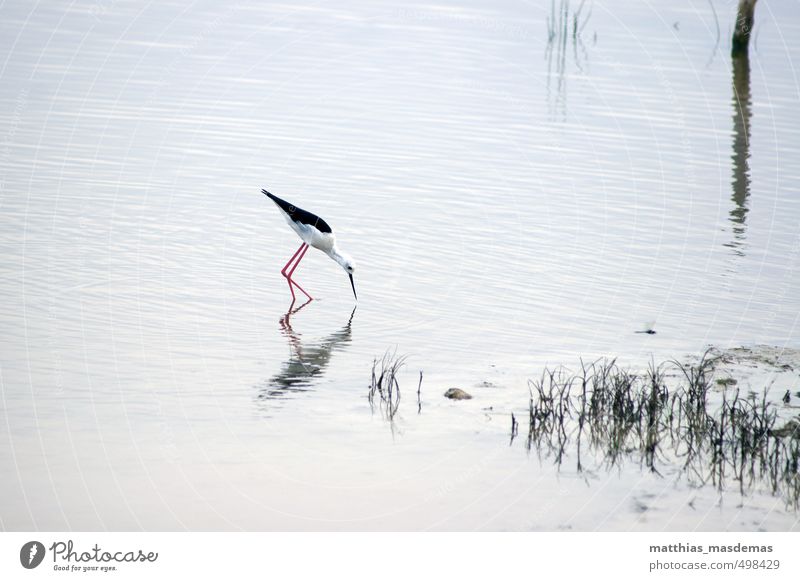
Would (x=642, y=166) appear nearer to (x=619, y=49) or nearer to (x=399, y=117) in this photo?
(x=399, y=117)

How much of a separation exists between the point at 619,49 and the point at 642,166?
9767mm

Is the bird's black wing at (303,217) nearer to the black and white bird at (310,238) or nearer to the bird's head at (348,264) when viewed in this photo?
the black and white bird at (310,238)

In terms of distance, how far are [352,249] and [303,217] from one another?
1020 millimetres

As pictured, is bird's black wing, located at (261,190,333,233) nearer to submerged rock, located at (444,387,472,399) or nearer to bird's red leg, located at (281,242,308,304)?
bird's red leg, located at (281,242,308,304)

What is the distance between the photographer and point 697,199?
56.1 ft

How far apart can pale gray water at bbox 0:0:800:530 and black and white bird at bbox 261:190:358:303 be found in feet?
0.88

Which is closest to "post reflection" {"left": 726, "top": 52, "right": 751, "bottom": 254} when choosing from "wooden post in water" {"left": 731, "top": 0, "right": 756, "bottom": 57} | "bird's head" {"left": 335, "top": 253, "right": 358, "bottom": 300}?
"wooden post in water" {"left": 731, "top": 0, "right": 756, "bottom": 57}

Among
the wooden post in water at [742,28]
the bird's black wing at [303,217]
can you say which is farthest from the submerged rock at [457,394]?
the wooden post in water at [742,28]

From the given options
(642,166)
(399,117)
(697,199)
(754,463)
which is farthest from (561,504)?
(399,117)

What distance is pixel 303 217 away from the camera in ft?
43.8

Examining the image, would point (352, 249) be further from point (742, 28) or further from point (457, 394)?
point (742, 28)

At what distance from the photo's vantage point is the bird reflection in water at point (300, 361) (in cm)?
→ 939

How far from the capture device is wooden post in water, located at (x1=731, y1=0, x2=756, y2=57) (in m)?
28.5

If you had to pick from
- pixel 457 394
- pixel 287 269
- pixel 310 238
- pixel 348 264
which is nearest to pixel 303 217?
pixel 310 238
